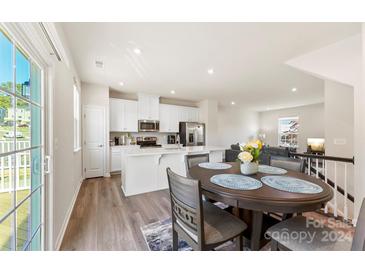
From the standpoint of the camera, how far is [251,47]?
2.27 meters

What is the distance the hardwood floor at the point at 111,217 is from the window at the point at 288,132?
6017mm

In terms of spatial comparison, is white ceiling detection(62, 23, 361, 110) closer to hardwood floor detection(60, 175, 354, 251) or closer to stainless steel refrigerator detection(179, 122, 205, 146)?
stainless steel refrigerator detection(179, 122, 205, 146)

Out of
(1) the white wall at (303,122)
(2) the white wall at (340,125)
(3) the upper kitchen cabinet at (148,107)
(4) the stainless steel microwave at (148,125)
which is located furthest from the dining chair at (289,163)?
(1) the white wall at (303,122)

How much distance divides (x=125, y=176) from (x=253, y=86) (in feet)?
13.1

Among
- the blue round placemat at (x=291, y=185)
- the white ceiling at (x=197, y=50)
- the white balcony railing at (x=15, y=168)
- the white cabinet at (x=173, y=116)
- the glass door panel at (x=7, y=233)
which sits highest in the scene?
the white ceiling at (x=197, y=50)

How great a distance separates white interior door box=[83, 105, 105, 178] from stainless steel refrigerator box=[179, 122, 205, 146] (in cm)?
259

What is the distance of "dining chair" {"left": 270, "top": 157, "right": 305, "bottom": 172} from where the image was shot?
1911mm

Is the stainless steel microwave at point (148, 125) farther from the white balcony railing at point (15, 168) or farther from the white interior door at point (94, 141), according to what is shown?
the white balcony railing at point (15, 168)

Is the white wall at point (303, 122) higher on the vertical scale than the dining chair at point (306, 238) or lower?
higher

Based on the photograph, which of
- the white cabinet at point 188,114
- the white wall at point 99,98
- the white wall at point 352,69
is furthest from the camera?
the white cabinet at point 188,114

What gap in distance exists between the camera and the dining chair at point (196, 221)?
3.37ft
